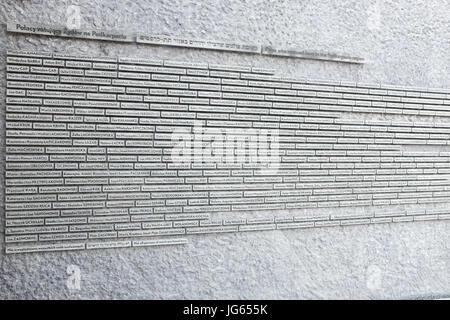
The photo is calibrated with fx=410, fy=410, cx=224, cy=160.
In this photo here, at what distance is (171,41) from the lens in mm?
3381

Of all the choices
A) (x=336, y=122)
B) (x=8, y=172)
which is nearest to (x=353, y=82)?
(x=336, y=122)

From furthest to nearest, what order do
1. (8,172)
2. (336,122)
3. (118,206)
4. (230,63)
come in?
1. (336,122)
2. (230,63)
3. (118,206)
4. (8,172)

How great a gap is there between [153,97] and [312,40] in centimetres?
157

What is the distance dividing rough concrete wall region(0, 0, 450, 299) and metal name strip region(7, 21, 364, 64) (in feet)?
0.17

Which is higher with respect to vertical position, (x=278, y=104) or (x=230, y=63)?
(x=230, y=63)

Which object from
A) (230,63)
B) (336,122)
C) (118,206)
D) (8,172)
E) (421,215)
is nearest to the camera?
(8,172)

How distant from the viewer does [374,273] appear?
4012 millimetres

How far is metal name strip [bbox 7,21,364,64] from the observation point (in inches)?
121

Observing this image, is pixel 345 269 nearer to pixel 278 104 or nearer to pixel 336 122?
pixel 336 122

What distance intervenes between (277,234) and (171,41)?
6.32 ft
